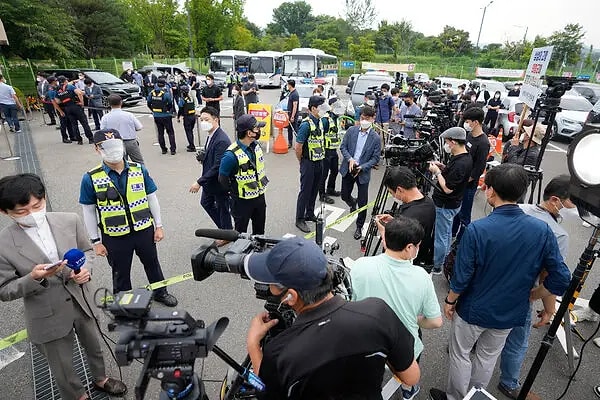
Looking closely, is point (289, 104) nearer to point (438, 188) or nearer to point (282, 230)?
point (282, 230)

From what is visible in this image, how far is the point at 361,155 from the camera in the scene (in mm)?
5418

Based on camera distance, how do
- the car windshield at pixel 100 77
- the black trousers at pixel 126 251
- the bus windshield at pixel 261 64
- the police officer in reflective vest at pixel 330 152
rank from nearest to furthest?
the black trousers at pixel 126 251 < the police officer in reflective vest at pixel 330 152 < the car windshield at pixel 100 77 < the bus windshield at pixel 261 64

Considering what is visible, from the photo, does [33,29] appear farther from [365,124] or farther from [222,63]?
[365,124]

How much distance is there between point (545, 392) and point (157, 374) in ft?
10.5

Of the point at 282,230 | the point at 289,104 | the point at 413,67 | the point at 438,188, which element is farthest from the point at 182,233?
the point at 413,67

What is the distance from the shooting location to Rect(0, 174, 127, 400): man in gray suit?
2160 mm

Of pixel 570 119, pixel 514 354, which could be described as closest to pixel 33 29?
pixel 514 354

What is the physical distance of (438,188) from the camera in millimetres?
4258

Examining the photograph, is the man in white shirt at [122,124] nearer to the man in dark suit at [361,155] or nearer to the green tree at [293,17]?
the man in dark suit at [361,155]

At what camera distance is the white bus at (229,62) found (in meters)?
26.6

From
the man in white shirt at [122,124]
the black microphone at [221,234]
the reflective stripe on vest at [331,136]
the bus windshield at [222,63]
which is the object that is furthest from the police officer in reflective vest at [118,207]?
the bus windshield at [222,63]

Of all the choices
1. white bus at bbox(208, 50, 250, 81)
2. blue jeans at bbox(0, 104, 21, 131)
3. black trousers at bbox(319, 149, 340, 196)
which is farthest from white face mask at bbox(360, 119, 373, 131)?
white bus at bbox(208, 50, 250, 81)

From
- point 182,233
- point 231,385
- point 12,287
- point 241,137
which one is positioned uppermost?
point 241,137

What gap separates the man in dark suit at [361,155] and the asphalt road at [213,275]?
2.06 ft
